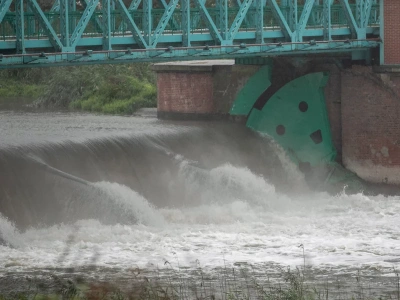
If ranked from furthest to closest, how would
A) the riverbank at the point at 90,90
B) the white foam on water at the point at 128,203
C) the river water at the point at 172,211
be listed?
the riverbank at the point at 90,90 < the white foam on water at the point at 128,203 < the river water at the point at 172,211

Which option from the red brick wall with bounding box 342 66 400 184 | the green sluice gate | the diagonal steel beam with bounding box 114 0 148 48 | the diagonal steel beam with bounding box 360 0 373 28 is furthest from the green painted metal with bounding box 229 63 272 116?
the diagonal steel beam with bounding box 114 0 148 48

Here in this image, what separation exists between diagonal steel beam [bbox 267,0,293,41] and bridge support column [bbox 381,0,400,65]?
289 cm

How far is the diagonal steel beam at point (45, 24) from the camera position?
62.1 ft

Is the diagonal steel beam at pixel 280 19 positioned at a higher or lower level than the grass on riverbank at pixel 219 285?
higher

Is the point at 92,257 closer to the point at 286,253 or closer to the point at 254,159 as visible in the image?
the point at 286,253

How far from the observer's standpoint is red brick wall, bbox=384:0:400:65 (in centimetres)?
2616

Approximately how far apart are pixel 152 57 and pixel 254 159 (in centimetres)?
611

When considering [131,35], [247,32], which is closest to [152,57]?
[131,35]

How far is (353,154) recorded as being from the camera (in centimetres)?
2688

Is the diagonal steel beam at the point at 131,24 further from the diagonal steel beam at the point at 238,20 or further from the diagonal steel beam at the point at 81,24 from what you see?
the diagonal steel beam at the point at 238,20

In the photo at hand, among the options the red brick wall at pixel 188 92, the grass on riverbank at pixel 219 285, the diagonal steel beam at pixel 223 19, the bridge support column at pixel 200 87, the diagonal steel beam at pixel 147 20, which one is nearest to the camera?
the grass on riverbank at pixel 219 285

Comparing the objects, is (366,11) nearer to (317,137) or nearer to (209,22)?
(317,137)

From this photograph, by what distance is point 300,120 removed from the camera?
1099 inches

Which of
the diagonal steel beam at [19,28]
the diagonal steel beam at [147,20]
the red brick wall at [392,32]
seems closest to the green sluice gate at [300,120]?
the red brick wall at [392,32]
